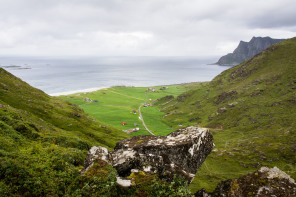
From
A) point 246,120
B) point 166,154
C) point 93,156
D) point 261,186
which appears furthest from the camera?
point 246,120

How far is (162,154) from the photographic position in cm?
1794

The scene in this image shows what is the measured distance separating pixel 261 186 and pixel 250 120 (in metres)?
138

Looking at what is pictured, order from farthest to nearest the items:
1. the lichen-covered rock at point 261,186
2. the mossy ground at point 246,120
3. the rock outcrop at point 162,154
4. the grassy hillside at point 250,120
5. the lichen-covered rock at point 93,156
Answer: the mossy ground at point 246,120
the grassy hillside at point 250,120
the rock outcrop at point 162,154
the lichen-covered rock at point 93,156
the lichen-covered rock at point 261,186

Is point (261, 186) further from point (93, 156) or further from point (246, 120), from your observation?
point (246, 120)

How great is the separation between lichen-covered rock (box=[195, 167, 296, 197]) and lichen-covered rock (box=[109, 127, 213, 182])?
288cm

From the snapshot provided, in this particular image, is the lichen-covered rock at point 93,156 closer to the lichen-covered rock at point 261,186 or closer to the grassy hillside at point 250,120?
the lichen-covered rock at point 261,186

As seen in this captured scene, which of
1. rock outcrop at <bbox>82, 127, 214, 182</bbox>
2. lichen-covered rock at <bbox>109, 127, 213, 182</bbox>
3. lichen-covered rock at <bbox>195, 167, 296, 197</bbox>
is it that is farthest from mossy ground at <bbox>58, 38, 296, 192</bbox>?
lichen-covered rock at <bbox>195, 167, 296, 197</bbox>

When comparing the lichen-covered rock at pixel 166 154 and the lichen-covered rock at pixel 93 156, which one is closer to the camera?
the lichen-covered rock at pixel 93 156

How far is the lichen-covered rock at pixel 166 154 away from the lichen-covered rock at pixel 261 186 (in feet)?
9.45

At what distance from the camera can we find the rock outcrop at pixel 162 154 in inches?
602

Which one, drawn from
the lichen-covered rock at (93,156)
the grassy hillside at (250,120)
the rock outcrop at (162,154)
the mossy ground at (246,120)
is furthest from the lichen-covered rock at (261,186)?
the grassy hillside at (250,120)

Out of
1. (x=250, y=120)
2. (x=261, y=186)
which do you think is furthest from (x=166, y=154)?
(x=250, y=120)

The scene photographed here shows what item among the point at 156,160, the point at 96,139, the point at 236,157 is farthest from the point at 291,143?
the point at 156,160

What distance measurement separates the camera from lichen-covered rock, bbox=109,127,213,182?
15.4 meters
